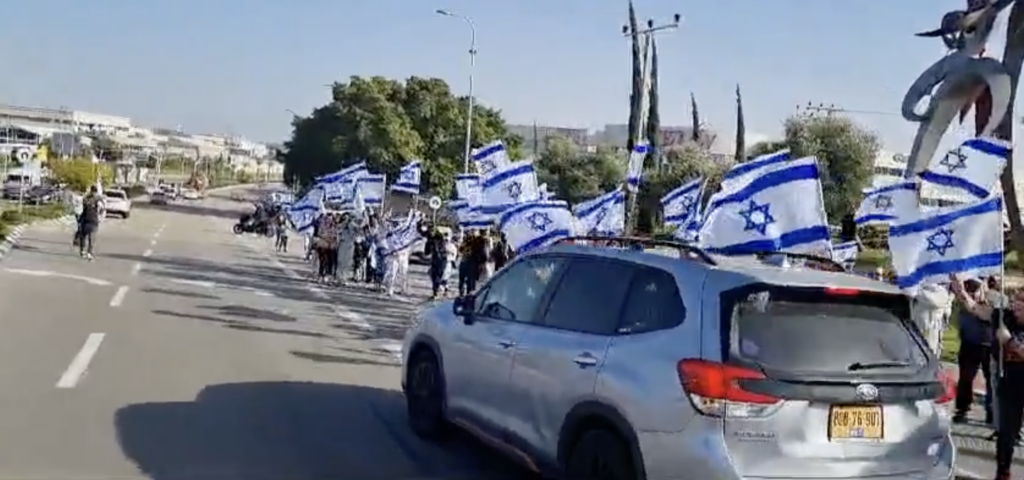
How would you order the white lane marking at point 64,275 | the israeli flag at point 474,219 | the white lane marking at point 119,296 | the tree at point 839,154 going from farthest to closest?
the tree at point 839,154
the white lane marking at point 64,275
the israeli flag at point 474,219
the white lane marking at point 119,296

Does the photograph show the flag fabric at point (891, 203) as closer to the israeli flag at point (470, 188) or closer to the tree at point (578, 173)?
the israeli flag at point (470, 188)

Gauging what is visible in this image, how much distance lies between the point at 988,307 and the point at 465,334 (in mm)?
5131

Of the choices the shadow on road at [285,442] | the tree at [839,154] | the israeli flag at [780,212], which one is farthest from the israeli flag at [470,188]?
the tree at [839,154]

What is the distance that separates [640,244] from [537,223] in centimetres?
997

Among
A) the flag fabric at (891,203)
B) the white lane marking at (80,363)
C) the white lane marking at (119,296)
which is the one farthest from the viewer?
the white lane marking at (119,296)

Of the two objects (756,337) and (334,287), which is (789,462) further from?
(334,287)

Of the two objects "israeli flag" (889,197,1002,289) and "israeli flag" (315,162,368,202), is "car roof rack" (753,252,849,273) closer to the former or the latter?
"israeli flag" (889,197,1002,289)

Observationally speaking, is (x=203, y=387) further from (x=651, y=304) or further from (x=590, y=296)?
(x=651, y=304)

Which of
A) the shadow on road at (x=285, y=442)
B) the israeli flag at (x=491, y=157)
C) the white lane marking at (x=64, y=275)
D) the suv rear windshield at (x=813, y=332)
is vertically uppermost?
the israeli flag at (x=491, y=157)

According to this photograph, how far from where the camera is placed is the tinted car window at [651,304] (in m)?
6.64

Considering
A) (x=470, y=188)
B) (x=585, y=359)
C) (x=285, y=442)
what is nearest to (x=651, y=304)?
(x=585, y=359)

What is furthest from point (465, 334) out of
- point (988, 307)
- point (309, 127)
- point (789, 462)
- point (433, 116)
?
point (309, 127)

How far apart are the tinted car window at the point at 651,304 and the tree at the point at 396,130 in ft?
191

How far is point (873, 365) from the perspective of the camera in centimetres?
646
